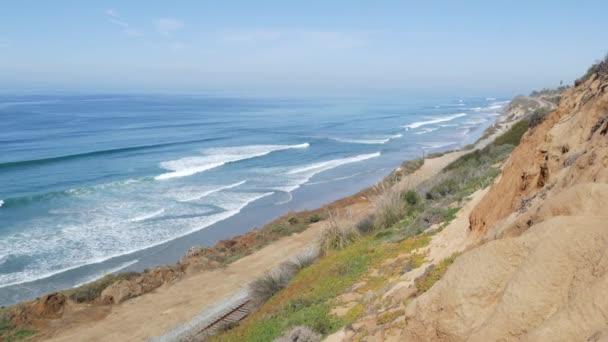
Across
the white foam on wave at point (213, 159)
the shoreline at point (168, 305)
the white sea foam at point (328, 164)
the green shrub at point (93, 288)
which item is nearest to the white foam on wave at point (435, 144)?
the white sea foam at point (328, 164)

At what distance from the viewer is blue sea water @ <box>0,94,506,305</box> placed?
23.0 meters

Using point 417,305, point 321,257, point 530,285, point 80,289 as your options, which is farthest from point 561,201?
point 80,289

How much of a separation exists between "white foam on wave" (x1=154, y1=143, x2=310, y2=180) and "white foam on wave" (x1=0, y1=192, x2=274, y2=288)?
12104 millimetres

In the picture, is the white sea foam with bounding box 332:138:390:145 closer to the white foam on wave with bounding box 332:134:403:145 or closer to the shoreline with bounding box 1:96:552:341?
the white foam on wave with bounding box 332:134:403:145

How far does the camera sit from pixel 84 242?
947 inches

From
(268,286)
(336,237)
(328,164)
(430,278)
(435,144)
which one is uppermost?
(430,278)

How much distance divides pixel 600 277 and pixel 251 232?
2200 centimetres

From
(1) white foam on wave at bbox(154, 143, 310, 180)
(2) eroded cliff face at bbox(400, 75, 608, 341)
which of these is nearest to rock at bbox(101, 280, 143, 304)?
(2) eroded cliff face at bbox(400, 75, 608, 341)

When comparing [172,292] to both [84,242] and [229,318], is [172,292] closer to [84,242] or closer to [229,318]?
[229,318]

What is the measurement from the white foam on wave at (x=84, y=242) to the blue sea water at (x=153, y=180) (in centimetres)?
5

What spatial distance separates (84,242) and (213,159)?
2283 centimetres

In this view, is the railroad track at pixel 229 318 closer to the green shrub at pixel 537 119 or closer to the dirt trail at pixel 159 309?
the dirt trail at pixel 159 309

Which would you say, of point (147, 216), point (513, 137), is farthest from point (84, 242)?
point (513, 137)

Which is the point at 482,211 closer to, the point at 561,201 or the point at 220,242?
the point at 561,201
